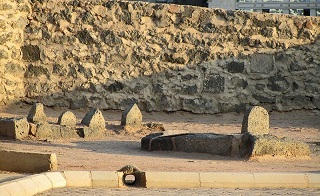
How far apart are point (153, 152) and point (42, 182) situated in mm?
3201

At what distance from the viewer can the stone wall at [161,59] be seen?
1427cm

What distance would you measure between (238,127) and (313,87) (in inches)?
76.4

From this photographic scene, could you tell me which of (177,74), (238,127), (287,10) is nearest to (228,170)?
(238,127)

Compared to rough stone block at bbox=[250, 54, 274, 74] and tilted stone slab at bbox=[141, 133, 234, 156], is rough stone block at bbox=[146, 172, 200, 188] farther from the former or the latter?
rough stone block at bbox=[250, 54, 274, 74]

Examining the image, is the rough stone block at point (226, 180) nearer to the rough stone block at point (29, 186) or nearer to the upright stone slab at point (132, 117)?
the rough stone block at point (29, 186)

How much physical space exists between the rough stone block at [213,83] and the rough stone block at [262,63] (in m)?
0.53

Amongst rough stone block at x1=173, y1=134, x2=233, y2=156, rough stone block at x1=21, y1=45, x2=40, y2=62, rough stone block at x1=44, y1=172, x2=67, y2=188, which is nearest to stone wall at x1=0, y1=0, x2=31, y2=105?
rough stone block at x1=21, y1=45, x2=40, y2=62

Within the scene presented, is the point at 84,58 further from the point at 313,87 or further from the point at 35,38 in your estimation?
the point at 313,87

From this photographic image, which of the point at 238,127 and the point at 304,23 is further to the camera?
the point at 304,23

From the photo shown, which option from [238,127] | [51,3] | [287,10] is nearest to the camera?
[238,127]

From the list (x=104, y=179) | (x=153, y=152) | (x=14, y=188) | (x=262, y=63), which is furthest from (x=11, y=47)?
(x=14, y=188)

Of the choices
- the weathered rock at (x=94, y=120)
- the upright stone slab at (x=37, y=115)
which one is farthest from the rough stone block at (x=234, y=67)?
the upright stone slab at (x=37, y=115)

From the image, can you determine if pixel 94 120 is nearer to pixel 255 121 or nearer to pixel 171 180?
pixel 255 121

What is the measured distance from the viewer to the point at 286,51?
1480 cm
